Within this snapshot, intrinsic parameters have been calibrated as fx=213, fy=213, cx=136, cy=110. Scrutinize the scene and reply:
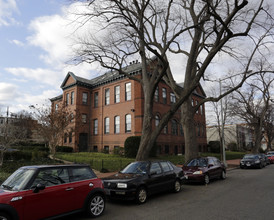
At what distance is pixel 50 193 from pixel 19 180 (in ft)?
2.73

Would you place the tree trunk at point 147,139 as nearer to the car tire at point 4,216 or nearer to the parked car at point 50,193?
the parked car at point 50,193

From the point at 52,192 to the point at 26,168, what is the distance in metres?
1.01

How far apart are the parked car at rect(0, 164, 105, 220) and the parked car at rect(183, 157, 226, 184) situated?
6056 mm

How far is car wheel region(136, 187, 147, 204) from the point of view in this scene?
7191 millimetres

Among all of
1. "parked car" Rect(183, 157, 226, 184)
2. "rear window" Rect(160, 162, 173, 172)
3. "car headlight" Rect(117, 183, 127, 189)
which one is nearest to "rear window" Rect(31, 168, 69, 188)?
"car headlight" Rect(117, 183, 127, 189)

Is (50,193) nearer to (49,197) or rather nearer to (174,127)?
(49,197)

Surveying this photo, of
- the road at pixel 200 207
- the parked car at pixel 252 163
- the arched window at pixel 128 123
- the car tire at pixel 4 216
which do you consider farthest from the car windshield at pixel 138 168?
the arched window at pixel 128 123

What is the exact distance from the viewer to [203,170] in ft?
36.5

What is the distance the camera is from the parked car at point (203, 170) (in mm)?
10961

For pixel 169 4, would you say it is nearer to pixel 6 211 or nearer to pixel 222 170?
pixel 222 170

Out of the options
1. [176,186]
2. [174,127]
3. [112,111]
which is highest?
[112,111]

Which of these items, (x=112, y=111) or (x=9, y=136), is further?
(x=112, y=111)

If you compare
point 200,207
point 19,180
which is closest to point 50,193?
point 19,180

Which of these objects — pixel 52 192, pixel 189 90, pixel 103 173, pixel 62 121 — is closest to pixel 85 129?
pixel 62 121
